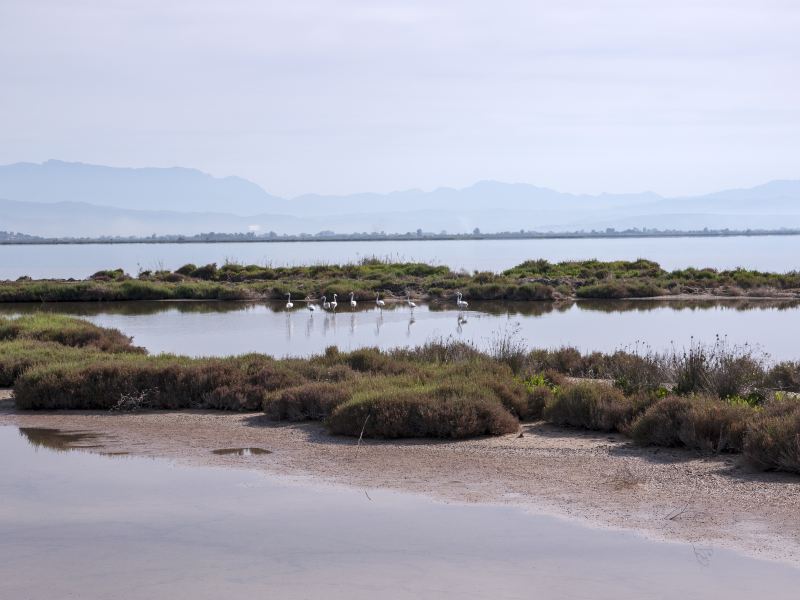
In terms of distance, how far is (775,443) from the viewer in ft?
29.3

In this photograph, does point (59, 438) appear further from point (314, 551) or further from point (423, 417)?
point (314, 551)

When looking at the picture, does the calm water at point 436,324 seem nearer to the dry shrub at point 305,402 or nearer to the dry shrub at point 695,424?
the dry shrub at point 305,402

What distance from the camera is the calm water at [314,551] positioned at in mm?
6457

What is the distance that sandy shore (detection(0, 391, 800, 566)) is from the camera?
25.1ft

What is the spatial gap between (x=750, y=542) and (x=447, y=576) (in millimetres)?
2235

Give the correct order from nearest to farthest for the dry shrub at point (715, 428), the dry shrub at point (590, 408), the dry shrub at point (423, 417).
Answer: the dry shrub at point (715, 428), the dry shrub at point (423, 417), the dry shrub at point (590, 408)

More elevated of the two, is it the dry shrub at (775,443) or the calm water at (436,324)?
the dry shrub at (775,443)

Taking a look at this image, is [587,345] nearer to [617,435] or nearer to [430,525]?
[617,435]

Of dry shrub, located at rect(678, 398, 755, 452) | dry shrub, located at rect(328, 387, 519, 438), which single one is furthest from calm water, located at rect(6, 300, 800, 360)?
dry shrub, located at rect(678, 398, 755, 452)

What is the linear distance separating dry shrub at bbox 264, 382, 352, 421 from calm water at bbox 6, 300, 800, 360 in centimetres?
631

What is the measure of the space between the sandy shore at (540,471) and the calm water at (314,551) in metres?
0.38

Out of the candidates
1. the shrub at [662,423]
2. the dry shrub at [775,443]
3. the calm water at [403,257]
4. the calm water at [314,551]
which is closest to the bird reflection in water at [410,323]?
the shrub at [662,423]

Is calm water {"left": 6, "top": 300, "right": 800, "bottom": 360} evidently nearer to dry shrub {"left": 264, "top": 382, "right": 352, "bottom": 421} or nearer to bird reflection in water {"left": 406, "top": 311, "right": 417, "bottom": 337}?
bird reflection in water {"left": 406, "top": 311, "right": 417, "bottom": 337}

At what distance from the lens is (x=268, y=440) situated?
1110cm
